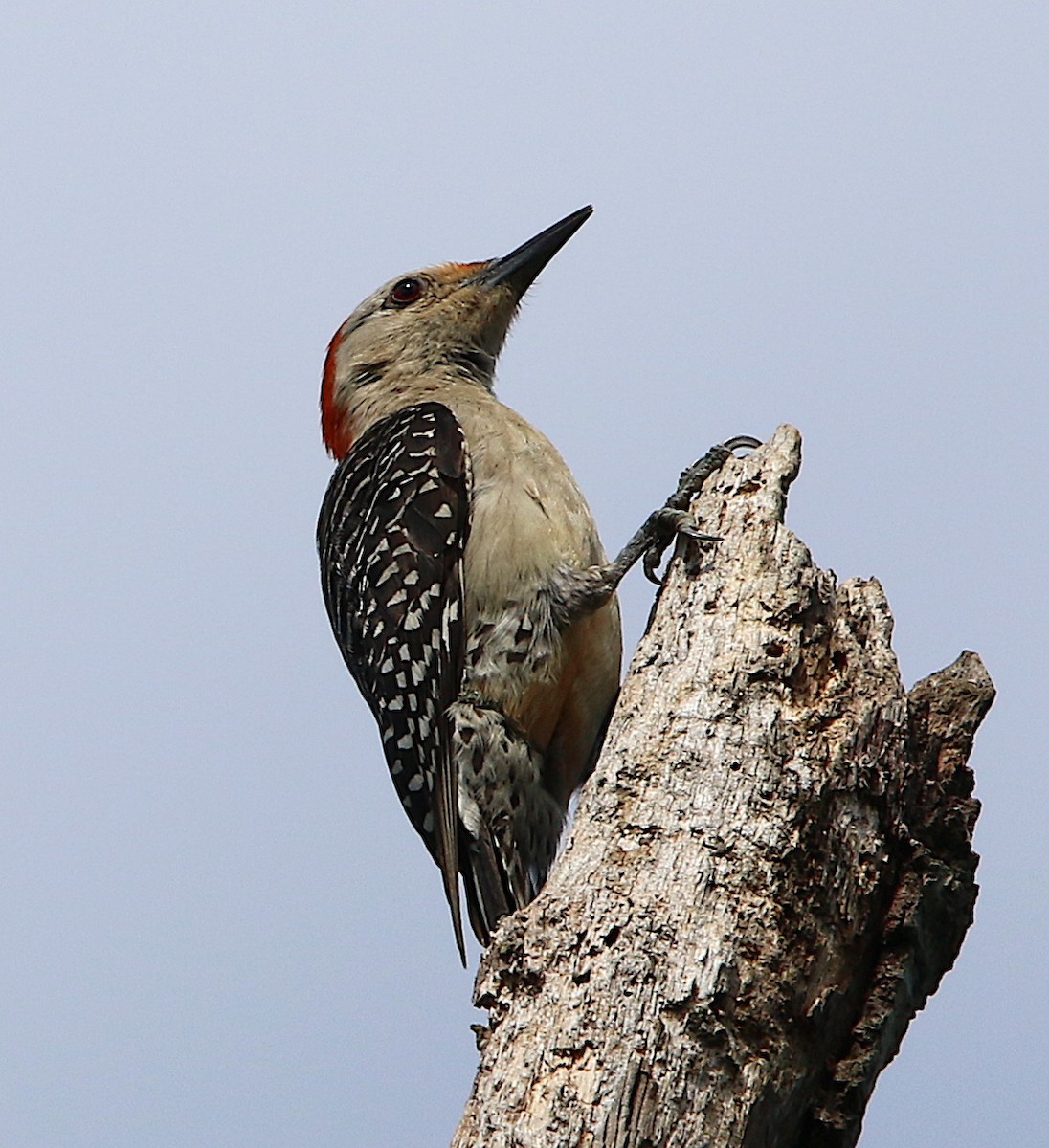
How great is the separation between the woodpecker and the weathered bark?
1348 mm

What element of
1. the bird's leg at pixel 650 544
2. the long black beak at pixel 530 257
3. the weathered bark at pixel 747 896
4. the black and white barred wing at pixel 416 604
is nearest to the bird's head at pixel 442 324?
the long black beak at pixel 530 257

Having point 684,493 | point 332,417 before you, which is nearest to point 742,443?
point 684,493

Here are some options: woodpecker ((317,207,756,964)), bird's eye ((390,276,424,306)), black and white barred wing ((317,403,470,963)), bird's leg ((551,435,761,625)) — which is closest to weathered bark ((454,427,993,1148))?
bird's leg ((551,435,761,625))

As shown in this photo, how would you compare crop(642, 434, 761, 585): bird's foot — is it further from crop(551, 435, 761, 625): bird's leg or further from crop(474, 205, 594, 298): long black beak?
crop(474, 205, 594, 298): long black beak

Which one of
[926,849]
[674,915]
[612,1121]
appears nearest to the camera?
[612,1121]

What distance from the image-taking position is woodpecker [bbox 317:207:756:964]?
5820 millimetres

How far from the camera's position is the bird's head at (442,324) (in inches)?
294

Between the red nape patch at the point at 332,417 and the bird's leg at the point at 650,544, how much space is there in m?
2.02

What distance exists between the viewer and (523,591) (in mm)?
5812

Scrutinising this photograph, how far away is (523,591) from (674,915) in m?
2.33

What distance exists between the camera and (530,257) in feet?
24.6

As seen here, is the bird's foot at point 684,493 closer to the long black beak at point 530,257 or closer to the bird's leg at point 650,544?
the bird's leg at point 650,544

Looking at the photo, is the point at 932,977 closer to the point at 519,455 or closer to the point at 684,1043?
the point at 684,1043

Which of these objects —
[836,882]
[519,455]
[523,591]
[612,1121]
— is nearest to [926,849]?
[836,882]
